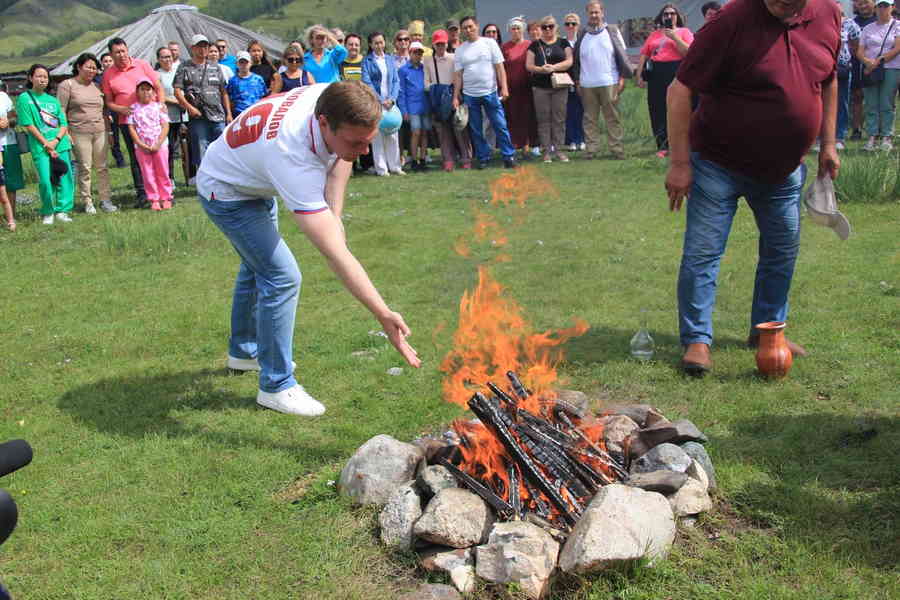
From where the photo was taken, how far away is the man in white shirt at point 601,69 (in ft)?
43.7

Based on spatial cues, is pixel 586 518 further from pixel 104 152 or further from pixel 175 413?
pixel 104 152

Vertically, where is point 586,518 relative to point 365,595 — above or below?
above

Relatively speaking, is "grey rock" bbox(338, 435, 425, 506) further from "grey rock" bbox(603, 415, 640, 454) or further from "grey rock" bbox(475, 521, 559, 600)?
"grey rock" bbox(603, 415, 640, 454)

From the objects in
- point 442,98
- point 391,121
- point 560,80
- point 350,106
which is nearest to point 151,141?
point 391,121

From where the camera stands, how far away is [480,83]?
43.1 ft

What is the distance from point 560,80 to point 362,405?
32.3 feet

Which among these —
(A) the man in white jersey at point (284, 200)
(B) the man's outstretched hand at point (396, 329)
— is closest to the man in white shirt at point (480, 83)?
(A) the man in white jersey at point (284, 200)

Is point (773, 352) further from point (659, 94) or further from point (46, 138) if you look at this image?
point (46, 138)

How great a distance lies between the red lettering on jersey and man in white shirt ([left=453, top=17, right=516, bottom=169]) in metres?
9.12

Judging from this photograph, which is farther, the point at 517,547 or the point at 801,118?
the point at 801,118

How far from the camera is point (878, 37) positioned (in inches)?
500

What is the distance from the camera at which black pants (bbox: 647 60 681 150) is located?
41.8ft

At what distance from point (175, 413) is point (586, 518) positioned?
3014mm

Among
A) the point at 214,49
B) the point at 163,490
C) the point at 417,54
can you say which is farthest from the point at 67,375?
the point at 417,54
